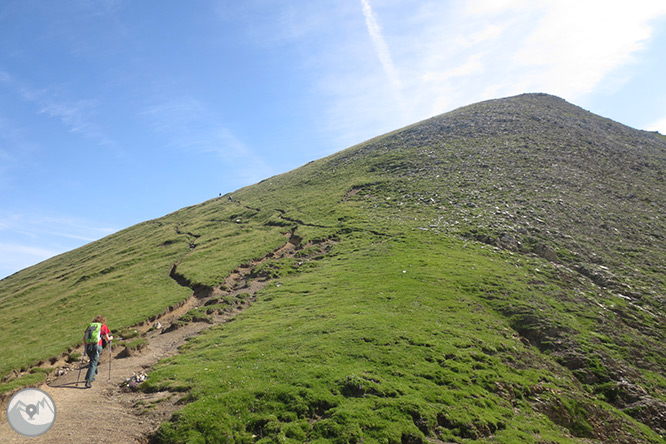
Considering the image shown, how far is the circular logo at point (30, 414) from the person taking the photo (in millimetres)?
12938

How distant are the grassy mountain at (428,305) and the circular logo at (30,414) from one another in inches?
184

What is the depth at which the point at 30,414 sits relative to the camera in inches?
516

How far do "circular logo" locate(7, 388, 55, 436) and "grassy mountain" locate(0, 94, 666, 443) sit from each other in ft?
15.3

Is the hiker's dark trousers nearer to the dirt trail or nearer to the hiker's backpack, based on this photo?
the hiker's backpack

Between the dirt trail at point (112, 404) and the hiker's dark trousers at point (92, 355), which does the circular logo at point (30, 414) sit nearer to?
the dirt trail at point (112, 404)

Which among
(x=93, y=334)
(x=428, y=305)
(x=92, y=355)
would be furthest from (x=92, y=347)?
(x=428, y=305)

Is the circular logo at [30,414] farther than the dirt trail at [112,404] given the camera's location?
No

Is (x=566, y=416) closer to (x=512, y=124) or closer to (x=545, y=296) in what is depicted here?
(x=545, y=296)

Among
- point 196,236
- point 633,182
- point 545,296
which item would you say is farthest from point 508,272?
point 196,236

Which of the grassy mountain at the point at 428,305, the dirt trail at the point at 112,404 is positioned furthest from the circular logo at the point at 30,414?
the grassy mountain at the point at 428,305

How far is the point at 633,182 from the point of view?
60.9 metres

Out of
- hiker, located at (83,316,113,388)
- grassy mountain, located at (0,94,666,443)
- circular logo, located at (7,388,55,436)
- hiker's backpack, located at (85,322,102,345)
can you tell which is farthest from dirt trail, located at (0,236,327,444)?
hiker's backpack, located at (85,322,102,345)

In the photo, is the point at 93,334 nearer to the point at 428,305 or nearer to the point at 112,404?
the point at 112,404

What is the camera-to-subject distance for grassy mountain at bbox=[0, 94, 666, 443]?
1678 centimetres
